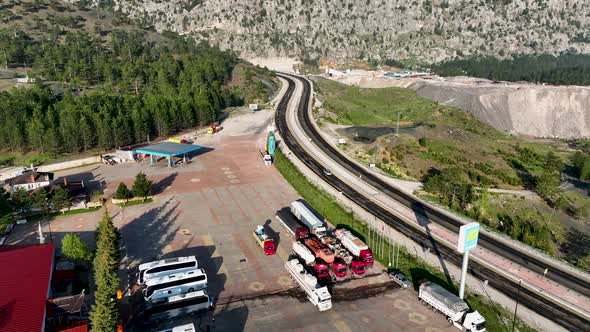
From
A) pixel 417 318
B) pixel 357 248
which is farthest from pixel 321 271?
pixel 417 318

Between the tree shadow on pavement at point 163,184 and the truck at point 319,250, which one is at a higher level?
the tree shadow on pavement at point 163,184

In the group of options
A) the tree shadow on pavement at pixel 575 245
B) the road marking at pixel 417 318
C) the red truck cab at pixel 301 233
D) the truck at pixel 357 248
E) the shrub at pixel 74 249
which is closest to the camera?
the road marking at pixel 417 318

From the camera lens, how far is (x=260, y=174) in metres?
77.8

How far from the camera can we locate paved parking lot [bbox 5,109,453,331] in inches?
1539

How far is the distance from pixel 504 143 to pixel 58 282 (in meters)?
104

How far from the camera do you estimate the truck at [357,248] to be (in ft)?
153

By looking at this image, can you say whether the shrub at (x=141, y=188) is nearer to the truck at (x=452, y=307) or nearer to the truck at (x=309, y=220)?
the truck at (x=309, y=220)

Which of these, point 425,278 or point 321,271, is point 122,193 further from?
point 425,278

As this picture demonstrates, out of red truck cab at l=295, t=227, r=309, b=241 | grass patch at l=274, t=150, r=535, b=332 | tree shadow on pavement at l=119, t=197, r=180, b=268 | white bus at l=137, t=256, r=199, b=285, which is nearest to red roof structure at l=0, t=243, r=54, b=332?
white bus at l=137, t=256, r=199, b=285

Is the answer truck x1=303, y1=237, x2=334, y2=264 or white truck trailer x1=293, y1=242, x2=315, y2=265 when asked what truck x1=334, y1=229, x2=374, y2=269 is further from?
white truck trailer x1=293, y1=242, x2=315, y2=265

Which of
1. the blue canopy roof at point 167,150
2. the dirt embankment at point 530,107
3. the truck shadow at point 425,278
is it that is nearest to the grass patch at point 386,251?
the truck shadow at point 425,278

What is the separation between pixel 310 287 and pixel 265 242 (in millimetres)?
10742

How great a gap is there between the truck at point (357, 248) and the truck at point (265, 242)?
8.43m

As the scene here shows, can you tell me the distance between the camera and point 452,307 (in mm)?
37688
